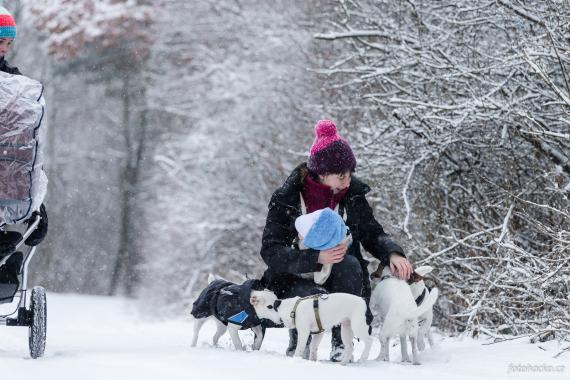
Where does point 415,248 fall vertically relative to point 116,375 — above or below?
below

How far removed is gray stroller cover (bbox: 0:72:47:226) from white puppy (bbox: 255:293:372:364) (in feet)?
4.68

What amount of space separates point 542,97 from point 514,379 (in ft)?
12.4

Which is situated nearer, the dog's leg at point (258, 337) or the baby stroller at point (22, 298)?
the baby stroller at point (22, 298)

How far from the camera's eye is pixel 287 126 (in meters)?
14.5

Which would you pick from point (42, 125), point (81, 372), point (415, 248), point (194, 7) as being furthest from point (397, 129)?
point (194, 7)

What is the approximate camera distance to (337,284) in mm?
4594

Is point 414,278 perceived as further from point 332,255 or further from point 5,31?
point 5,31

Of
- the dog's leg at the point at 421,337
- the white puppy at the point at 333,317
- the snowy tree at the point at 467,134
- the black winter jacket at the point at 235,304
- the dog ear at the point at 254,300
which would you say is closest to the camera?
the white puppy at the point at 333,317

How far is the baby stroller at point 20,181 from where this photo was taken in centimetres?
453

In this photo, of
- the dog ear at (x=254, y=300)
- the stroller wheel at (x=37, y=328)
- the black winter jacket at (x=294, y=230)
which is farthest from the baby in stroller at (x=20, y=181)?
the black winter jacket at (x=294, y=230)

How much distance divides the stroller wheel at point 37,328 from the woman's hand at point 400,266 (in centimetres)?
179

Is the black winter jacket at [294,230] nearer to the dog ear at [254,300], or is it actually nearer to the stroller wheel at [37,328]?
the dog ear at [254,300]

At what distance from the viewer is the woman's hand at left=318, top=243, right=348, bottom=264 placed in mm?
4488

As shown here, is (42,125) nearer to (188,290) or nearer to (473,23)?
(473,23)
